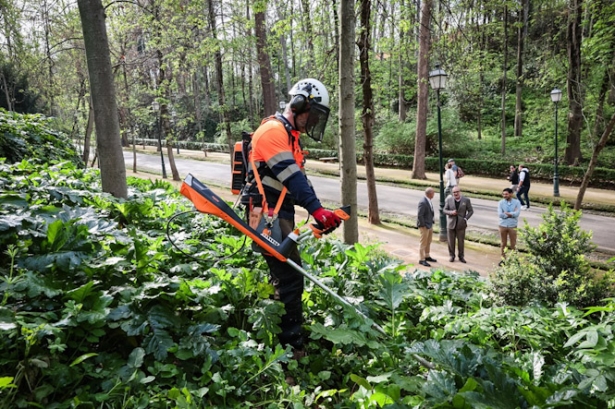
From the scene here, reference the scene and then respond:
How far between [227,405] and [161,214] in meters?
3.14

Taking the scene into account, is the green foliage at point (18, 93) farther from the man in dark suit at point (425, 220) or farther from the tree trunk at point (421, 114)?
the man in dark suit at point (425, 220)

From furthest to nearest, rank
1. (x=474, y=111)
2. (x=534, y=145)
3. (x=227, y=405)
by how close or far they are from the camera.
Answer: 1. (x=474, y=111)
2. (x=534, y=145)
3. (x=227, y=405)

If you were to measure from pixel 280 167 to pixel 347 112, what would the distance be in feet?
11.7

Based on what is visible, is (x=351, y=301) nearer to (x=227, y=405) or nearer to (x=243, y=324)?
(x=243, y=324)

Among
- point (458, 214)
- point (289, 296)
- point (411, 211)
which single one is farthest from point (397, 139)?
point (289, 296)

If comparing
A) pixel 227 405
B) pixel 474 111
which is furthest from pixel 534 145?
pixel 227 405

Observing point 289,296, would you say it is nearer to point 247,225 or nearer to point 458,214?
point 247,225

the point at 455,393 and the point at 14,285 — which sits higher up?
the point at 14,285

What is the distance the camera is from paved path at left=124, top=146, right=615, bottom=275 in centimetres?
1159

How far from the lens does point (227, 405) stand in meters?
2.49

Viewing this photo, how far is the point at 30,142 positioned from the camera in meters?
7.97

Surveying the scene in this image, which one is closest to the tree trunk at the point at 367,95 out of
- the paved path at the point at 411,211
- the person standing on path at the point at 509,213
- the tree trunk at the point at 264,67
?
the paved path at the point at 411,211

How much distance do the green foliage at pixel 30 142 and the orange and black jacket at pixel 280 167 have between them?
4.56 metres

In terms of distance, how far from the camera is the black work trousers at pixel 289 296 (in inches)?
133
